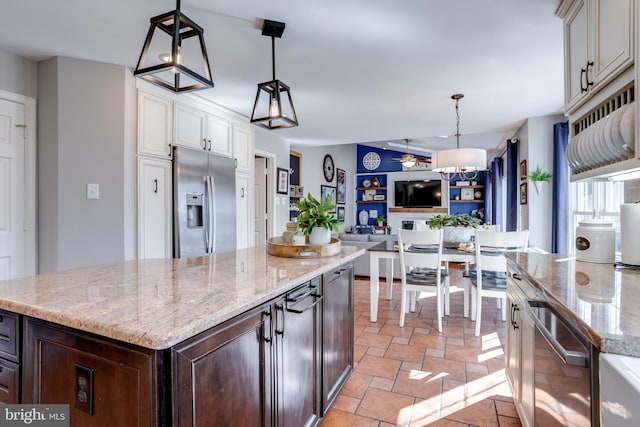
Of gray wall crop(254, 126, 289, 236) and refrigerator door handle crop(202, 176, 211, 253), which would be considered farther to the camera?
gray wall crop(254, 126, 289, 236)

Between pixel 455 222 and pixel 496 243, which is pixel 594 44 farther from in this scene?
pixel 455 222

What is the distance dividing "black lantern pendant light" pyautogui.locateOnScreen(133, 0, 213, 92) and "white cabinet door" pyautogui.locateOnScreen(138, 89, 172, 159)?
261 mm

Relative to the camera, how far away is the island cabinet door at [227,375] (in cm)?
90

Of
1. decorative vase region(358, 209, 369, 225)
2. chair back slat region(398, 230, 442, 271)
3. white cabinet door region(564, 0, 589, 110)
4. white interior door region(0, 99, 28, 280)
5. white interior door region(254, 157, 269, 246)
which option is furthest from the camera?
decorative vase region(358, 209, 369, 225)

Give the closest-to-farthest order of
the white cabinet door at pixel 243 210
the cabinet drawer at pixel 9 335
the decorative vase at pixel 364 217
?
the cabinet drawer at pixel 9 335 → the white cabinet door at pixel 243 210 → the decorative vase at pixel 364 217

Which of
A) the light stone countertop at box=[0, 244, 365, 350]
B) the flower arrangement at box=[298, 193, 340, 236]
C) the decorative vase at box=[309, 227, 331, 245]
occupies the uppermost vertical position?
the flower arrangement at box=[298, 193, 340, 236]

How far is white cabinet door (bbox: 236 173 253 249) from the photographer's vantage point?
4391mm

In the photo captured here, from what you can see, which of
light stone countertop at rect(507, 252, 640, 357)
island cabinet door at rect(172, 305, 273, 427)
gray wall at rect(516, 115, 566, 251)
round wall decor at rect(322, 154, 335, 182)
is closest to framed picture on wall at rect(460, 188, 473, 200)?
round wall decor at rect(322, 154, 335, 182)

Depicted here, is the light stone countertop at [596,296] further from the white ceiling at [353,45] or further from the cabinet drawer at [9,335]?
the cabinet drawer at [9,335]

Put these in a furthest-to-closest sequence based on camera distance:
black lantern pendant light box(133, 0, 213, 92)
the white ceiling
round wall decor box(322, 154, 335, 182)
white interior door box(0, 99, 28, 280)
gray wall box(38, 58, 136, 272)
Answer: round wall decor box(322, 154, 335, 182) < gray wall box(38, 58, 136, 272) < white interior door box(0, 99, 28, 280) < the white ceiling < black lantern pendant light box(133, 0, 213, 92)

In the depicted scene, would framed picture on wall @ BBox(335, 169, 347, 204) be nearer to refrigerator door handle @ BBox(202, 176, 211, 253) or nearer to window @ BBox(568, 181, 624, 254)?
refrigerator door handle @ BBox(202, 176, 211, 253)

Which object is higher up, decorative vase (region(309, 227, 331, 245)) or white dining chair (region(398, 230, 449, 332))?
decorative vase (region(309, 227, 331, 245))

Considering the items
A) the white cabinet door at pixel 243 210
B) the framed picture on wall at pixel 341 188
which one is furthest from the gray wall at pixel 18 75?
the framed picture on wall at pixel 341 188

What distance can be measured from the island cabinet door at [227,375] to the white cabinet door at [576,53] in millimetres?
1972
